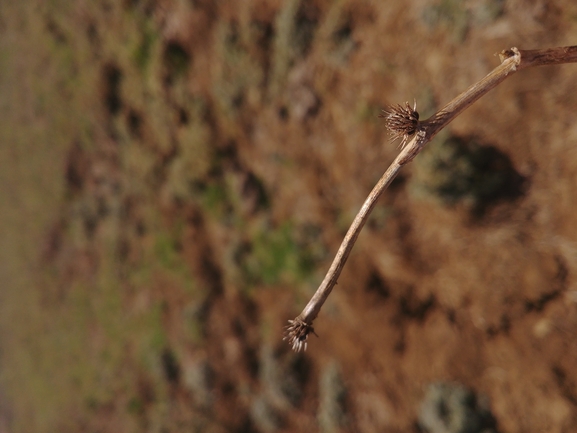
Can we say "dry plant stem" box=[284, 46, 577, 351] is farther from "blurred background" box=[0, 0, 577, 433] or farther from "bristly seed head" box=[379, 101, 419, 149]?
"blurred background" box=[0, 0, 577, 433]

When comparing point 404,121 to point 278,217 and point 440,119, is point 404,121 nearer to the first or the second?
point 440,119

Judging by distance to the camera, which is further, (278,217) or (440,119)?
(278,217)

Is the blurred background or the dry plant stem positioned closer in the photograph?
the dry plant stem

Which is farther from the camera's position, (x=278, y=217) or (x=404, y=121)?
(x=278, y=217)

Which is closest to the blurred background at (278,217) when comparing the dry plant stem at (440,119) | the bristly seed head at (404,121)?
the dry plant stem at (440,119)

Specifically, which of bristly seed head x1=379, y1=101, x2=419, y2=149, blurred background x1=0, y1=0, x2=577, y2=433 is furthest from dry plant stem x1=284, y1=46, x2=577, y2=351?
blurred background x1=0, y1=0, x2=577, y2=433

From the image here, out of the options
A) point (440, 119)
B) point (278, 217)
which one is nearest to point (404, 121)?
point (440, 119)

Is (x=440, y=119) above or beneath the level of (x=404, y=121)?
above

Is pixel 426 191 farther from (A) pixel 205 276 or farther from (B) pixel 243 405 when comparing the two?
(B) pixel 243 405

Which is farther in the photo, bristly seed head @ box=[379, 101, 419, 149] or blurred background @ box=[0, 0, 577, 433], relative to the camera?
blurred background @ box=[0, 0, 577, 433]

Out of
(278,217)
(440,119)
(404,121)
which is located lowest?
(404,121)
